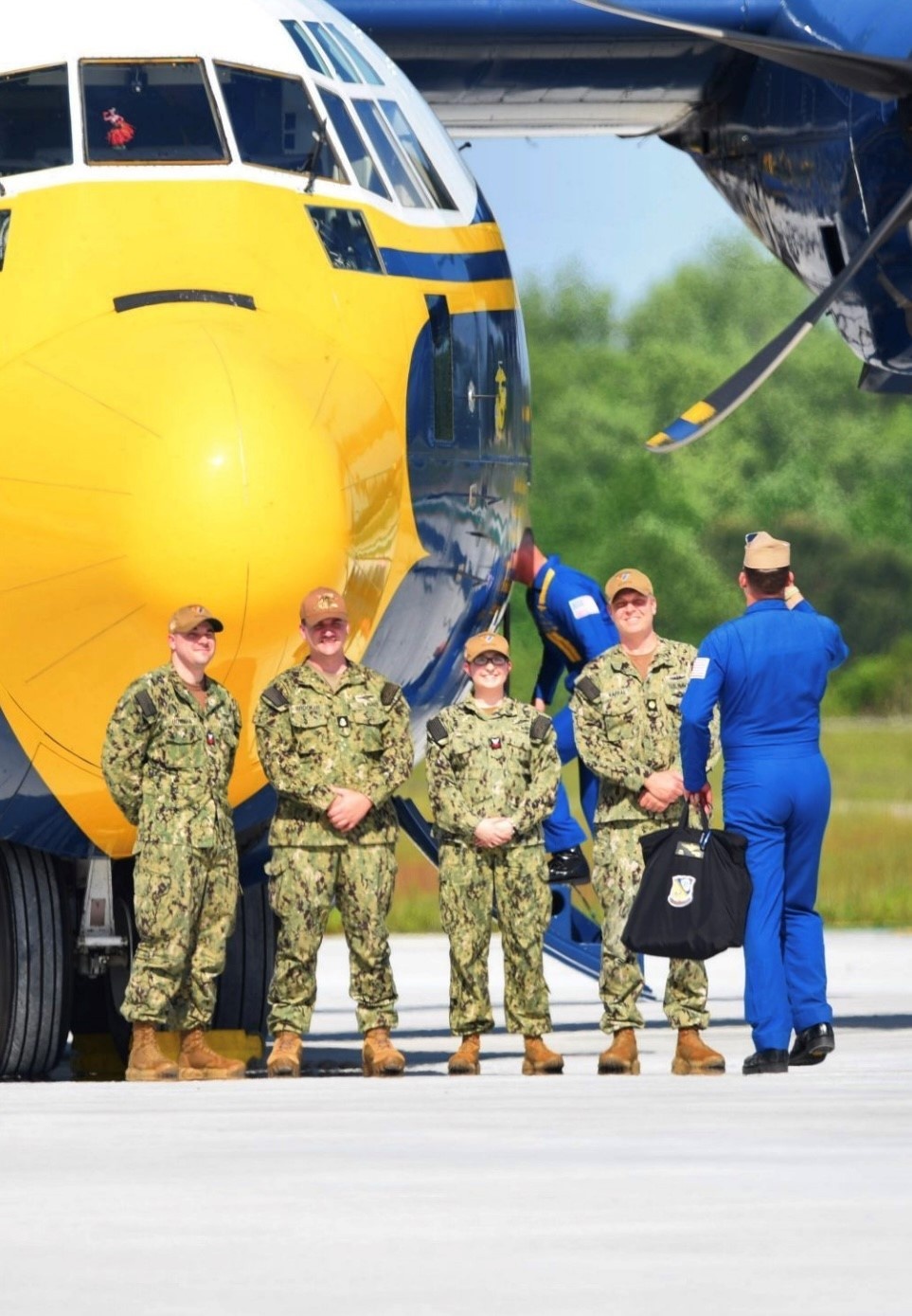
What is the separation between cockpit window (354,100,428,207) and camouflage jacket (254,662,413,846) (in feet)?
5.54

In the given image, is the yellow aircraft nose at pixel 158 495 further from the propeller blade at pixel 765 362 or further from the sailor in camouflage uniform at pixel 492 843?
the propeller blade at pixel 765 362

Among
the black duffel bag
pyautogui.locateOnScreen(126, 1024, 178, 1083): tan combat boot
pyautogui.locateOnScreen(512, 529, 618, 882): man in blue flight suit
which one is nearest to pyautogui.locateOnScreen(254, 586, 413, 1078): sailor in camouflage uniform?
pyautogui.locateOnScreen(126, 1024, 178, 1083): tan combat boot

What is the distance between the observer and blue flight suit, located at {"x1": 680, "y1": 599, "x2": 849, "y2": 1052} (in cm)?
923

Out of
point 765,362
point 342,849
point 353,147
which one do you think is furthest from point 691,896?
point 765,362

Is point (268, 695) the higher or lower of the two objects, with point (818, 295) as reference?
lower

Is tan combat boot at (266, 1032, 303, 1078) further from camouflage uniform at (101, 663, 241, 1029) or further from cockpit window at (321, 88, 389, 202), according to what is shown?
cockpit window at (321, 88, 389, 202)

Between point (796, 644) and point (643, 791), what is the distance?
34.6 inches

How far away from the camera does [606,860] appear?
9.97 meters

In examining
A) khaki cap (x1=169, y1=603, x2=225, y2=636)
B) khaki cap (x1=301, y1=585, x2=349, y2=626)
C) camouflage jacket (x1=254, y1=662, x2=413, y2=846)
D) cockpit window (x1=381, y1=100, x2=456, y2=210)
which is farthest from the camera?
cockpit window (x1=381, y1=100, x2=456, y2=210)

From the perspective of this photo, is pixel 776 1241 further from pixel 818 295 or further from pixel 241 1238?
pixel 818 295

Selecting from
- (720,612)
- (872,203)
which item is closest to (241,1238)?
(872,203)

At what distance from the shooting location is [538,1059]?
9.90m

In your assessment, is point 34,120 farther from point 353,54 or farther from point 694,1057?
point 694,1057

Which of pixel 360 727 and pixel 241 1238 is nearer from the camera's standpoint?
pixel 241 1238
